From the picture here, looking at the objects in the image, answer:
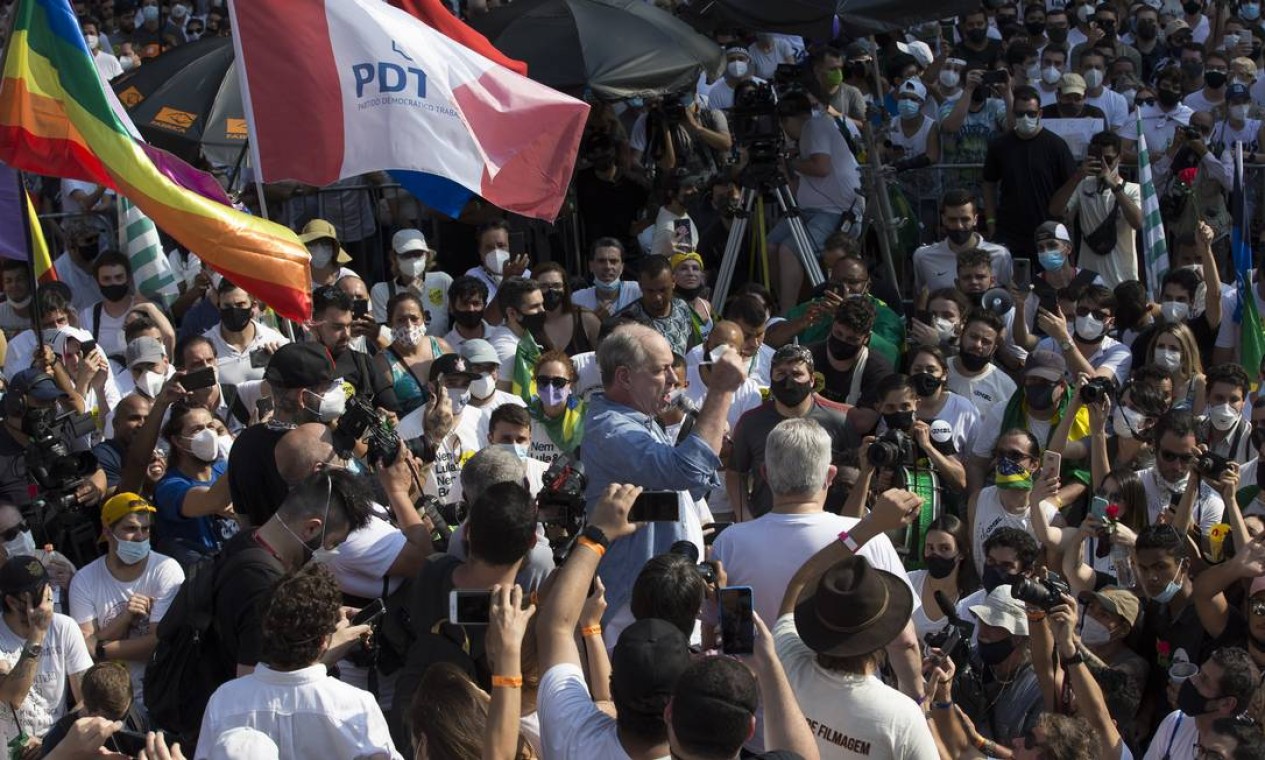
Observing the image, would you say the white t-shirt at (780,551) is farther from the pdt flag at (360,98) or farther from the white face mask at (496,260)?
the white face mask at (496,260)

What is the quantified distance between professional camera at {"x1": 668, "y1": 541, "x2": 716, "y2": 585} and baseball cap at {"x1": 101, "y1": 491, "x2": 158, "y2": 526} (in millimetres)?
3143

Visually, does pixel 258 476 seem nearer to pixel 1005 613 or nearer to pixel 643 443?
pixel 643 443

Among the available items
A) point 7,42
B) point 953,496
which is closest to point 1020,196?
point 953,496

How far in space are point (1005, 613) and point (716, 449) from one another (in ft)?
5.31

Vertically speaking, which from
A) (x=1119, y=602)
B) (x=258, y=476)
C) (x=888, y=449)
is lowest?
(x=1119, y=602)

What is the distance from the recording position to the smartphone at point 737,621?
485 centimetres

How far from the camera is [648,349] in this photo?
596cm

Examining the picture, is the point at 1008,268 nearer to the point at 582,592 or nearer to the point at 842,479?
the point at 842,479

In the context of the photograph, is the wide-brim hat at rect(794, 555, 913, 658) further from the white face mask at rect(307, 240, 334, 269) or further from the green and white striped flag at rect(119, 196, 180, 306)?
the green and white striped flag at rect(119, 196, 180, 306)

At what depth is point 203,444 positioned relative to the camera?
8359 millimetres

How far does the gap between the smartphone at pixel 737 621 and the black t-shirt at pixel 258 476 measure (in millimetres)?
2243

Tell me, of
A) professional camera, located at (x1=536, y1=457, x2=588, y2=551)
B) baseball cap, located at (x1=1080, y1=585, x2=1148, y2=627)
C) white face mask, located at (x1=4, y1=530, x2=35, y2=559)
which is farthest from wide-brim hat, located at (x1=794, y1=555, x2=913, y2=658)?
white face mask, located at (x1=4, y1=530, x2=35, y2=559)

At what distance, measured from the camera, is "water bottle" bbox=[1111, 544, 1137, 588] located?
7863mm

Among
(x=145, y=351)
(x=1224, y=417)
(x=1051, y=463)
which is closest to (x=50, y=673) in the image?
(x=145, y=351)
